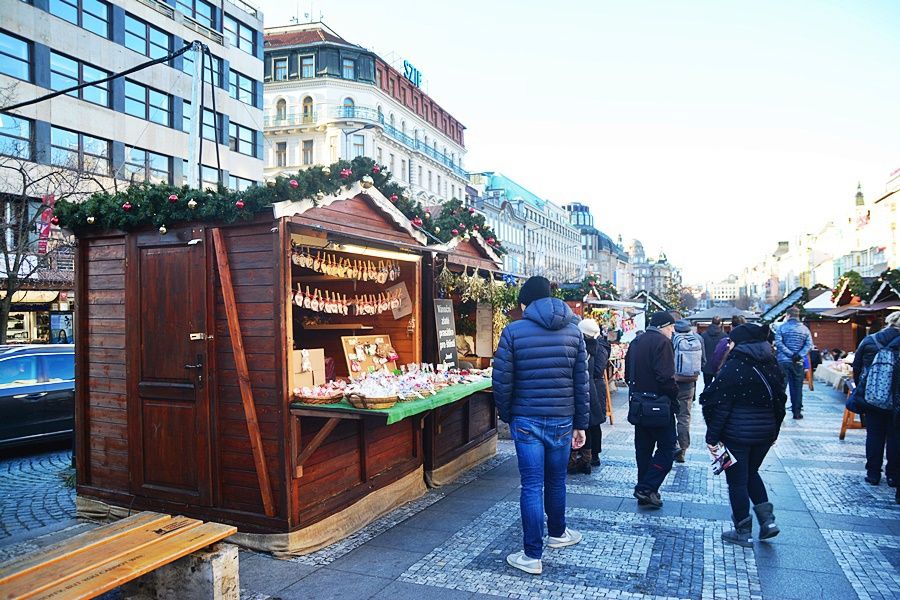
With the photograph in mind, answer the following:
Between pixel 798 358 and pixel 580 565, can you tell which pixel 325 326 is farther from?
pixel 798 358

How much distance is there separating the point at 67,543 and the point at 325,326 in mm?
3784

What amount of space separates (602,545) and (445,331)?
126 inches

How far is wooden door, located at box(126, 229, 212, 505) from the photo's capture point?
540cm

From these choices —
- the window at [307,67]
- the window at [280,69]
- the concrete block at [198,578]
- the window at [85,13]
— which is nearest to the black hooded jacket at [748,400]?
the concrete block at [198,578]

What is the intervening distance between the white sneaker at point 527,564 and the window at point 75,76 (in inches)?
985

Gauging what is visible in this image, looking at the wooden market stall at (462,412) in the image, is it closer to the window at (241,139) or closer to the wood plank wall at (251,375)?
the wood plank wall at (251,375)

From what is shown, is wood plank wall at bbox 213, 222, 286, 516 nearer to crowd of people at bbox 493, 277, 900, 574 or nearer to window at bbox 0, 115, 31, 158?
crowd of people at bbox 493, 277, 900, 574

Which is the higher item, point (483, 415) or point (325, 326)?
point (325, 326)

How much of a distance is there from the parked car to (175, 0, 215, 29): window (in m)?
25.3

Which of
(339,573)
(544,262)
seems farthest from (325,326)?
(544,262)

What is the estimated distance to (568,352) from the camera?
4770 millimetres

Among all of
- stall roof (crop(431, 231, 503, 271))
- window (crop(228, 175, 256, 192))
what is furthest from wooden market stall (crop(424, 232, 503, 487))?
window (crop(228, 175, 256, 192))

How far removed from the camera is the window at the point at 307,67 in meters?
47.7

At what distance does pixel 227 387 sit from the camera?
5367 mm
